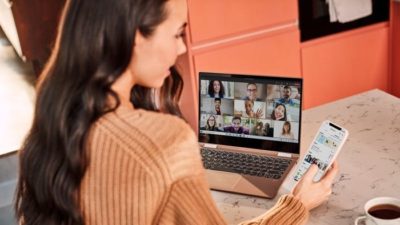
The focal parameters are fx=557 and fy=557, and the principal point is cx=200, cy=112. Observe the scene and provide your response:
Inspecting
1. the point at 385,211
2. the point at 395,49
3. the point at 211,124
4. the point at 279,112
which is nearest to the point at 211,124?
the point at 211,124

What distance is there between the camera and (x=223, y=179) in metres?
1.53

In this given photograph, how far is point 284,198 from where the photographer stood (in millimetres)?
1298

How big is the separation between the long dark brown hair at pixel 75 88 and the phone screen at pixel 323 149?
65 cm

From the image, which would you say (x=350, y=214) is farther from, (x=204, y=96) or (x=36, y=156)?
(x=36, y=156)

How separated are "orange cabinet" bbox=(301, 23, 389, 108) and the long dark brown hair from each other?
2.02 m

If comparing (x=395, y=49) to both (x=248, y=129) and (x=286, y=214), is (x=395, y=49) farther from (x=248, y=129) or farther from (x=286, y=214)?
(x=286, y=214)

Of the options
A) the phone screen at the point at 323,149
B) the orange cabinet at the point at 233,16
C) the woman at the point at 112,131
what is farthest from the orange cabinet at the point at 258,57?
the woman at the point at 112,131

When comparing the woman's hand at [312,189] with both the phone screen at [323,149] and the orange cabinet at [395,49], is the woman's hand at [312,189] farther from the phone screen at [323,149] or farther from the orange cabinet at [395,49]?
the orange cabinet at [395,49]

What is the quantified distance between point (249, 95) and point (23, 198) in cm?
72

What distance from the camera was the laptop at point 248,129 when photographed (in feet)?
5.03

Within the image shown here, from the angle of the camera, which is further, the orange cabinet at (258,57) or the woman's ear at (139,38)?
the orange cabinet at (258,57)

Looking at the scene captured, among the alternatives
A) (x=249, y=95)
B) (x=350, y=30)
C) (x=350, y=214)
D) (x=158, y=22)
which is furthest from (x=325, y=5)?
(x=158, y=22)

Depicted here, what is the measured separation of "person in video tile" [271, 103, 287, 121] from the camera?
156cm

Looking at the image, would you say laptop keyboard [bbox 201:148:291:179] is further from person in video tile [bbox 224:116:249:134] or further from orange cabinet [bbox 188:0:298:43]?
orange cabinet [bbox 188:0:298:43]
